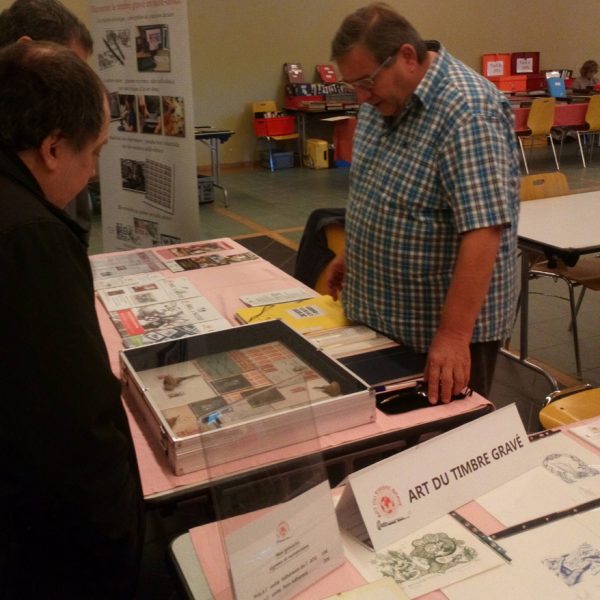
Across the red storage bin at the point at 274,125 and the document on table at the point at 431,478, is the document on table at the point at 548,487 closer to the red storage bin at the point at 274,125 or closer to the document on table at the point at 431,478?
the document on table at the point at 431,478

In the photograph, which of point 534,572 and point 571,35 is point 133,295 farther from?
point 571,35

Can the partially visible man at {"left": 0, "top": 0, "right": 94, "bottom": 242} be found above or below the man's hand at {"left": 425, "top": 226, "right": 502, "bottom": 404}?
above

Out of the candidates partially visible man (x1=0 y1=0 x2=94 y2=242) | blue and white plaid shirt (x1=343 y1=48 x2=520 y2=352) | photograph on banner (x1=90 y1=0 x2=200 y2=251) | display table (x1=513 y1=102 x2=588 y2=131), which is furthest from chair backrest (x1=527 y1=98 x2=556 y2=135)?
partially visible man (x1=0 y1=0 x2=94 y2=242)

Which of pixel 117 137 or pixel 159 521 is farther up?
pixel 117 137

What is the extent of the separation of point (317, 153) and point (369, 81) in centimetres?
708

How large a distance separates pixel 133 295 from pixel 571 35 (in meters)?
10.6

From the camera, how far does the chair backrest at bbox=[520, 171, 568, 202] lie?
137 inches

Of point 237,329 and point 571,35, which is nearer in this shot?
point 237,329

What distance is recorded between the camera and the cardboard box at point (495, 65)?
32.7ft

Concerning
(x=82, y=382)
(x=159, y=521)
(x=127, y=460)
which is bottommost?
(x=159, y=521)

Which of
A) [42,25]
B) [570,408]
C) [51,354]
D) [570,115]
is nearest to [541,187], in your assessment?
[570,408]

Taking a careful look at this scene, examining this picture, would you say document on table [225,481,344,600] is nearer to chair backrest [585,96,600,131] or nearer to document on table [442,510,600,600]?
document on table [442,510,600,600]

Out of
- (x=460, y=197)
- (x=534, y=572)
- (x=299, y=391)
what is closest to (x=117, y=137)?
(x=460, y=197)

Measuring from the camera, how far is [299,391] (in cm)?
116
